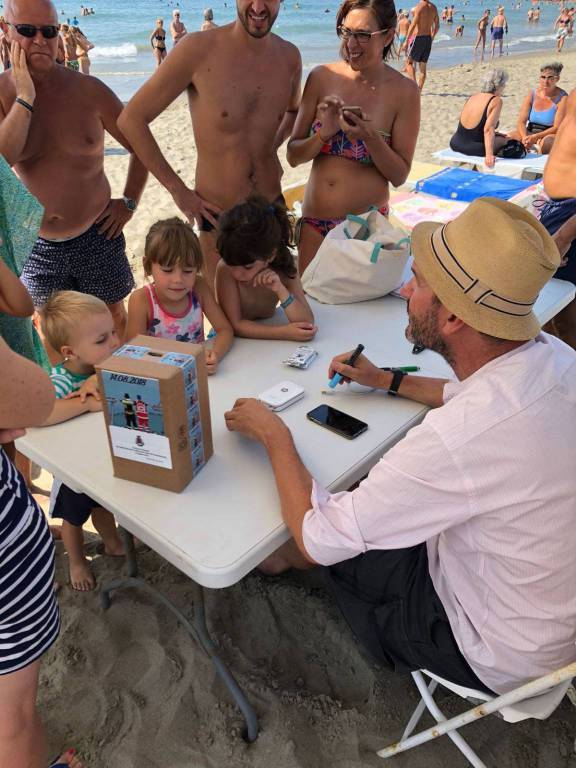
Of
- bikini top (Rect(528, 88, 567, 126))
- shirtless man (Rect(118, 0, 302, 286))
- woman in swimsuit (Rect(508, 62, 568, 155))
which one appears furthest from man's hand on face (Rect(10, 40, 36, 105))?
bikini top (Rect(528, 88, 567, 126))

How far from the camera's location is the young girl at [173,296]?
207cm

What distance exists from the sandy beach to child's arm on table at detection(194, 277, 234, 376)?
0.92m

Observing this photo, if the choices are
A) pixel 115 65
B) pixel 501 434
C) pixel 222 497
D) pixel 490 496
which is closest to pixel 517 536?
pixel 490 496

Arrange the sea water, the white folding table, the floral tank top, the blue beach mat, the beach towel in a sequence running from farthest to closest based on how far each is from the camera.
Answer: the sea water < the blue beach mat < the floral tank top < the beach towel < the white folding table

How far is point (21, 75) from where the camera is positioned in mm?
2318

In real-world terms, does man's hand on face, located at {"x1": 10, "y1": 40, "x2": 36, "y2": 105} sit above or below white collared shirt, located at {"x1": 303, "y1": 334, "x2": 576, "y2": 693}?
above

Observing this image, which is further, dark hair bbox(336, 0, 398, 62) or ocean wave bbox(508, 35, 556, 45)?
ocean wave bbox(508, 35, 556, 45)

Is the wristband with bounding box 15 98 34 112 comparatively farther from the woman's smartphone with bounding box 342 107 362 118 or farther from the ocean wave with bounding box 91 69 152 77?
the ocean wave with bounding box 91 69 152 77

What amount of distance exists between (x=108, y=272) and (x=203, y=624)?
186 cm

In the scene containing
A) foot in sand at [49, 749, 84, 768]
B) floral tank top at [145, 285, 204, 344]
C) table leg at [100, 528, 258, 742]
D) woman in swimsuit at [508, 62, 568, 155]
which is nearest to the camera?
foot in sand at [49, 749, 84, 768]

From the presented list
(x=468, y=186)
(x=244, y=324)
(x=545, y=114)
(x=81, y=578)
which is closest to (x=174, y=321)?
(x=244, y=324)

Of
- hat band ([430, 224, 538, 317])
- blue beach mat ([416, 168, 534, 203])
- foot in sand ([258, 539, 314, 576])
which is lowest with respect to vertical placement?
foot in sand ([258, 539, 314, 576])

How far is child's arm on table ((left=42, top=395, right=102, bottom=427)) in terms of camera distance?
1.67 meters

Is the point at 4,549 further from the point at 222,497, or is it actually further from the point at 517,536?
the point at 517,536
